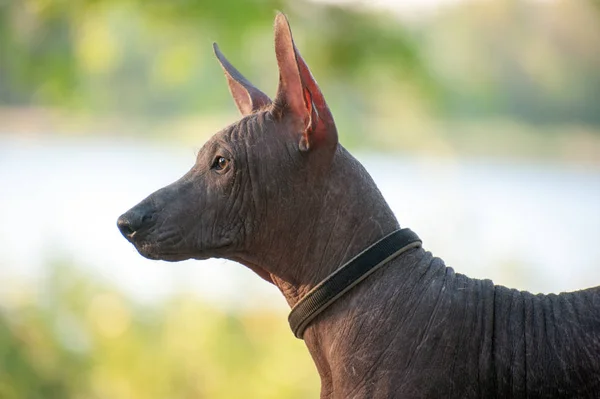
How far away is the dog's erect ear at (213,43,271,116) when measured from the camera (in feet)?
10.2

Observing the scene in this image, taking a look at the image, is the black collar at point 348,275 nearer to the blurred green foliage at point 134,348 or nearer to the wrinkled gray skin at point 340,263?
the wrinkled gray skin at point 340,263

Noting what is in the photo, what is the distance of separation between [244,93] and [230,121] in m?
3.40

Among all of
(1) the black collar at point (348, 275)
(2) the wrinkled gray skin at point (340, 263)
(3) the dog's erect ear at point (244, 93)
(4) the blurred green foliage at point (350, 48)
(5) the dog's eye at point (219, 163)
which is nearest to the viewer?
(2) the wrinkled gray skin at point (340, 263)

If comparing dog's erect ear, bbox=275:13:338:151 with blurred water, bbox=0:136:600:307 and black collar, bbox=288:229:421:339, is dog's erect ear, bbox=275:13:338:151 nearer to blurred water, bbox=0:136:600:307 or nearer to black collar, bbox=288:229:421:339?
black collar, bbox=288:229:421:339

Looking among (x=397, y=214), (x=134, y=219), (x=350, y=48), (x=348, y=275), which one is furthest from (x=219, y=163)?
(x=397, y=214)

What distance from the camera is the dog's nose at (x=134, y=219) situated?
285cm

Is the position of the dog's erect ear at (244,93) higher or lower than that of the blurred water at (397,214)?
lower

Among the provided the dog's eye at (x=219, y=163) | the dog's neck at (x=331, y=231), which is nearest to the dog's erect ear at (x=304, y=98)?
the dog's neck at (x=331, y=231)

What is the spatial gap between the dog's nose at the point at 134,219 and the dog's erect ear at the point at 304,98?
1.73ft

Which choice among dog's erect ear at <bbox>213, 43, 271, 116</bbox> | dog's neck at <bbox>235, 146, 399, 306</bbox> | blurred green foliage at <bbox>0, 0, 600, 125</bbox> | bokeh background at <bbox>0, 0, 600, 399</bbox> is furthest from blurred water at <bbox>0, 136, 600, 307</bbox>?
dog's neck at <bbox>235, 146, 399, 306</bbox>

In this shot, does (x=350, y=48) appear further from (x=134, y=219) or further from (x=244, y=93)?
(x=134, y=219)

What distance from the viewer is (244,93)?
3211mm

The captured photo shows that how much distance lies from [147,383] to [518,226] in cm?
404

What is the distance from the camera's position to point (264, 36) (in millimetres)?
7008
